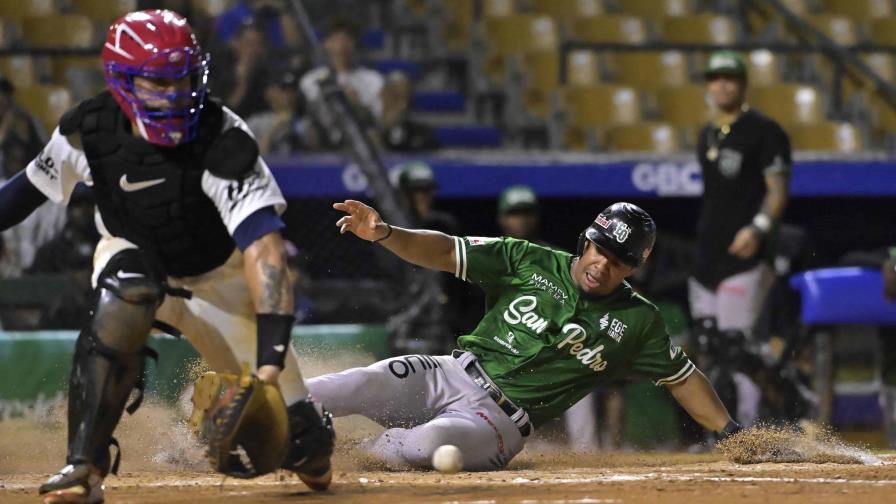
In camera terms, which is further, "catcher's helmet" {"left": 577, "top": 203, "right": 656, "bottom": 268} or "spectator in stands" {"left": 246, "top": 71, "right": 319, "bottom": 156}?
"spectator in stands" {"left": 246, "top": 71, "right": 319, "bottom": 156}

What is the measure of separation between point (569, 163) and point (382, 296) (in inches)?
59.1

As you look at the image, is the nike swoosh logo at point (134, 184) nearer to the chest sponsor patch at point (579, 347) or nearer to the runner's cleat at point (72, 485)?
the runner's cleat at point (72, 485)

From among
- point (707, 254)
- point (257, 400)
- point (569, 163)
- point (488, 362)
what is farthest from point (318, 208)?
point (257, 400)

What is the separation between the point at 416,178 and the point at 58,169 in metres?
4.01

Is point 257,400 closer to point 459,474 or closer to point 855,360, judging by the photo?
point 459,474

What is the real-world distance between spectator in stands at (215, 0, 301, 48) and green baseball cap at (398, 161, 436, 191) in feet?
3.95

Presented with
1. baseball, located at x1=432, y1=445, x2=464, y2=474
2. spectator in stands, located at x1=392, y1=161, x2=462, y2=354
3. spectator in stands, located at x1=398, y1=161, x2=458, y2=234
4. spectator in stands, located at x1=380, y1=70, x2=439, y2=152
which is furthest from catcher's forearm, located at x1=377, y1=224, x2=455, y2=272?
spectator in stands, located at x1=380, y1=70, x2=439, y2=152

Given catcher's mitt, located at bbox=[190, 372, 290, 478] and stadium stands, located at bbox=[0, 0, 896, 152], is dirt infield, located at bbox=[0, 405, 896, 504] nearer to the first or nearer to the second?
catcher's mitt, located at bbox=[190, 372, 290, 478]

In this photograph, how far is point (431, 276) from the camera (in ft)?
28.6

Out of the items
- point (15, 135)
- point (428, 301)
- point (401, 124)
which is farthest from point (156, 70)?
point (401, 124)

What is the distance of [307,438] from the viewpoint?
4973mm

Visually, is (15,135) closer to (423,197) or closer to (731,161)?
(423,197)

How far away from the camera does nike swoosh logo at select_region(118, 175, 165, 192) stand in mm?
4992

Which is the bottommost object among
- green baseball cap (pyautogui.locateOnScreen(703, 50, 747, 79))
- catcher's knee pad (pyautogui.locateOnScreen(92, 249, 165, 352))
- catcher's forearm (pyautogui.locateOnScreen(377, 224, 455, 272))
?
catcher's forearm (pyautogui.locateOnScreen(377, 224, 455, 272))
